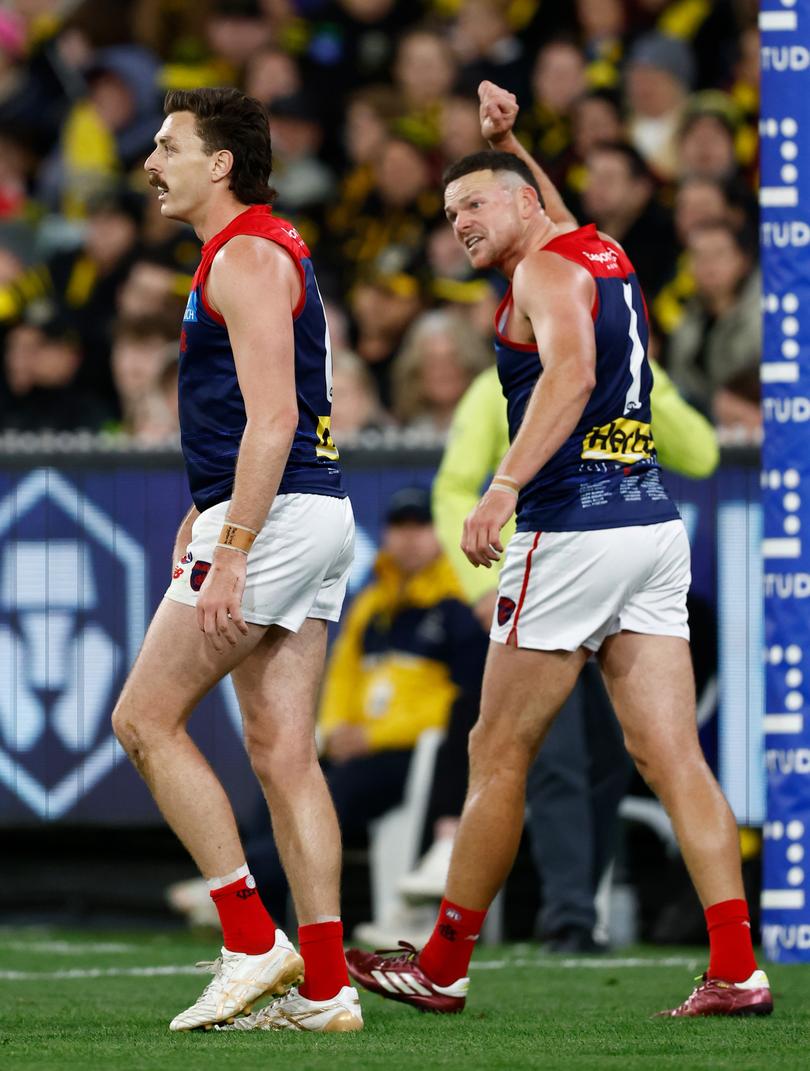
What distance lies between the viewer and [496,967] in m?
7.20

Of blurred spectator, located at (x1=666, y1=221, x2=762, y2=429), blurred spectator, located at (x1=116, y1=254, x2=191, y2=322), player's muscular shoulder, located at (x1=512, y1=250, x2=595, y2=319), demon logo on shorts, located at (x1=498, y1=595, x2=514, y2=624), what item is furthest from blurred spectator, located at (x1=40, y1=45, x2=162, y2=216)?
demon logo on shorts, located at (x1=498, y1=595, x2=514, y2=624)

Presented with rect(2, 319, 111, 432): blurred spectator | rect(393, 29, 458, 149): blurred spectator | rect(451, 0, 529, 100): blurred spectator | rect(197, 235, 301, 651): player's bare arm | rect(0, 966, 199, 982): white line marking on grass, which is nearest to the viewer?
rect(197, 235, 301, 651): player's bare arm

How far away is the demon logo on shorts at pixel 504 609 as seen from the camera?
5414 mm

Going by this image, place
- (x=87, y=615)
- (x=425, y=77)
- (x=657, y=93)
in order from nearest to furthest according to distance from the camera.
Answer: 1. (x=87, y=615)
2. (x=657, y=93)
3. (x=425, y=77)

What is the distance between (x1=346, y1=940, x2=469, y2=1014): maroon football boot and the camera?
18.2 feet

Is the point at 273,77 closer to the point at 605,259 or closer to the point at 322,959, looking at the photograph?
the point at 605,259

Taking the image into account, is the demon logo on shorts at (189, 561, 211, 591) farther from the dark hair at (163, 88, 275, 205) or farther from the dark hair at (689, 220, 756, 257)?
the dark hair at (689, 220, 756, 257)

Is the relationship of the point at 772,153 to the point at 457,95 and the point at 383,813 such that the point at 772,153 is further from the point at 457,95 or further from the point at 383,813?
the point at 457,95

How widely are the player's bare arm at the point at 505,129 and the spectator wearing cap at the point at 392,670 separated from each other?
2484mm

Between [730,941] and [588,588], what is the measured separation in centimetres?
95

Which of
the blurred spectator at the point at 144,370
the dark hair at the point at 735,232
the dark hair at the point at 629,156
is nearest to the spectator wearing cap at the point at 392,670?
the blurred spectator at the point at 144,370

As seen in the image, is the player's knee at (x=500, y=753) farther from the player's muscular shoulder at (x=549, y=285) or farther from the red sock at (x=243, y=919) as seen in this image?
the player's muscular shoulder at (x=549, y=285)

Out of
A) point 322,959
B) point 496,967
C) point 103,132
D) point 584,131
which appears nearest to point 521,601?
point 322,959

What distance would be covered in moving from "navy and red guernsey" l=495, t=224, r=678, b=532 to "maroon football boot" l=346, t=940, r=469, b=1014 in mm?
1200
